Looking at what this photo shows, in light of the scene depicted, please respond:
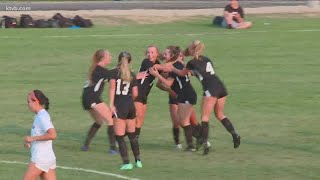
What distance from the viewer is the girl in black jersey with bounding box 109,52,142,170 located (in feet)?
54.7

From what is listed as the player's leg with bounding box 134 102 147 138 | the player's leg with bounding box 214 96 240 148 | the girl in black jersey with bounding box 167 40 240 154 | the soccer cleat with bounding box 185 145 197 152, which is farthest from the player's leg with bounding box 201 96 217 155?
the player's leg with bounding box 134 102 147 138

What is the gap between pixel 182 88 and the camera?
18.5m

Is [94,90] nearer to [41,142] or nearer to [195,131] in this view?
[195,131]

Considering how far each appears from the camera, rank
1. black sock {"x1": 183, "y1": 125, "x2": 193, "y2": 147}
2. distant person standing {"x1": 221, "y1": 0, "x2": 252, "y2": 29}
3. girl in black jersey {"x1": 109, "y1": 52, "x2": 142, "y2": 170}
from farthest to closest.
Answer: distant person standing {"x1": 221, "y1": 0, "x2": 252, "y2": 29} < black sock {"x1": 183, "y1": 125, "x2": 193, "y2": 147} < girl in black jersey {"x1": 109, "y1": 52, "x2": 142, "y2": 170}

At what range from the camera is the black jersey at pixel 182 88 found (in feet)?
60.3

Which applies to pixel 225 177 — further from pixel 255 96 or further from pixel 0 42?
pixel 0 42

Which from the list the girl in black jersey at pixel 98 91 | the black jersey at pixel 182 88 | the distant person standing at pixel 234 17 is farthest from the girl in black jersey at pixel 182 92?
the distant person standing at pixel 234 17

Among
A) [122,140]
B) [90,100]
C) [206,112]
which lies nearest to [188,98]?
[206,112]

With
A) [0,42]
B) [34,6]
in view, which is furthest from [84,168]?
[34,6]

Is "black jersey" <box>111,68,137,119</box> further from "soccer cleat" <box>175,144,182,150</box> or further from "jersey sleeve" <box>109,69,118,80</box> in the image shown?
"soccer cleat" <box>175,144,182,150</box>

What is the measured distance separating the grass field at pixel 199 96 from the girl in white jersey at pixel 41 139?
101 inches

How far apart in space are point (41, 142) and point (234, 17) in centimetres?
2610

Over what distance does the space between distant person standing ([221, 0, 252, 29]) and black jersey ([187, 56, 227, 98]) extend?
2040 centimetres

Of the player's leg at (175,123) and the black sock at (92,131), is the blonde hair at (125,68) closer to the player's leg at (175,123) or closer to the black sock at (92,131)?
the black sock at (92,131)
